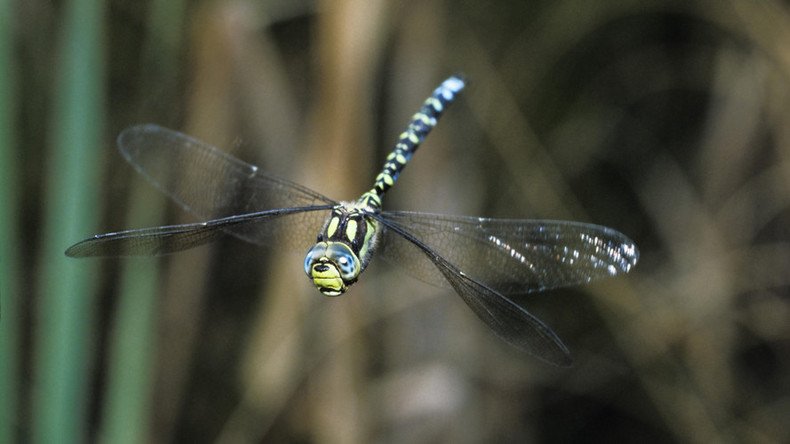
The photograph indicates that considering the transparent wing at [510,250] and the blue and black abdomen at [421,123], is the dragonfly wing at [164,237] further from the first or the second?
the blue and black abdomen at [421,123]

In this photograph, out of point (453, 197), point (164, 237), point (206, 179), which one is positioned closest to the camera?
point (164, 237)

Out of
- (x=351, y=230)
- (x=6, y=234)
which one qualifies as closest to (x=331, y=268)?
(x=351, y=230)

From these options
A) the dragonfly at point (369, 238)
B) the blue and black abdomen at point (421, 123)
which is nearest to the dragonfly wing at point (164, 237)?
the dragonfly at point (369, 238)

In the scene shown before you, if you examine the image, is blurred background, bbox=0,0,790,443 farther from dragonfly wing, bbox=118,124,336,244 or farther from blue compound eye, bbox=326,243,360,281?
blue compound eye, bbox=326,243,360,281

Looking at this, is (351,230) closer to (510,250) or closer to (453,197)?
(510,250)

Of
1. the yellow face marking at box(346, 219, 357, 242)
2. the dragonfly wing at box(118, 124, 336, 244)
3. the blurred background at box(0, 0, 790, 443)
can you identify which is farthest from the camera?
the blurred background at box(0, 0, 790, 443)

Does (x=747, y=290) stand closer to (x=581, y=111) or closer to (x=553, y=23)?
(x=581, y=111)

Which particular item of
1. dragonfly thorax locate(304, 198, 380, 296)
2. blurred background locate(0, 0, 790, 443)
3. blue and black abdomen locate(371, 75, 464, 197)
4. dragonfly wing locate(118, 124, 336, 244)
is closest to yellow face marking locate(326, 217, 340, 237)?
dragonfly thorax locate(304, 198, 380, 296)
